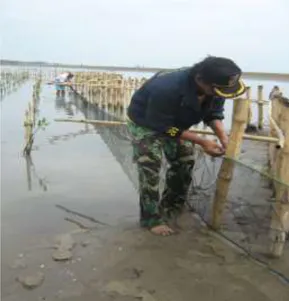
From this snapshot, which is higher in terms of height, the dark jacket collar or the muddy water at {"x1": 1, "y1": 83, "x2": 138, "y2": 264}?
the dark jacket collar

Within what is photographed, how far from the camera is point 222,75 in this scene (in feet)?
13.5

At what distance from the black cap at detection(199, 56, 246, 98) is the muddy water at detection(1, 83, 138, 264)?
223 cm

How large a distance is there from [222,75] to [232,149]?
2.68 feet

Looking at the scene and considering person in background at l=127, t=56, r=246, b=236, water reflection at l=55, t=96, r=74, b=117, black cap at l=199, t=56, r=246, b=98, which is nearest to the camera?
black cap at l=199, t=56, r=246, b=98

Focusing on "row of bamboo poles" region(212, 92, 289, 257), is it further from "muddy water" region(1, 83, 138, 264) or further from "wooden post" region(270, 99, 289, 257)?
"muddy water" region(1, 83, 138, 264)

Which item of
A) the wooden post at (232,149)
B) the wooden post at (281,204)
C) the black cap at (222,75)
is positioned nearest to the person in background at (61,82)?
the wooden post at (232,149)

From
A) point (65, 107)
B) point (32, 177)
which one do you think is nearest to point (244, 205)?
point (32, 177)

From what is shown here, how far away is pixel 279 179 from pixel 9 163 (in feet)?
20.0

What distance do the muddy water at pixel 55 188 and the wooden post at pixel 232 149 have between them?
1391 millimetres

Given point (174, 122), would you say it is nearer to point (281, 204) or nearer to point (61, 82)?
point (281, 204)

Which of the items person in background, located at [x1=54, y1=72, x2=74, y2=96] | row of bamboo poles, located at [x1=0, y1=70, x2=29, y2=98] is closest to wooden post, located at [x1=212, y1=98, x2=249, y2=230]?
person in background, located at [x1=54, y1=72, x2=74, y2=96]

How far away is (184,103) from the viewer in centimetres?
447

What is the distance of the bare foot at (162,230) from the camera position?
493 centimetres

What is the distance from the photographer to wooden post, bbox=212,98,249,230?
178 inches
